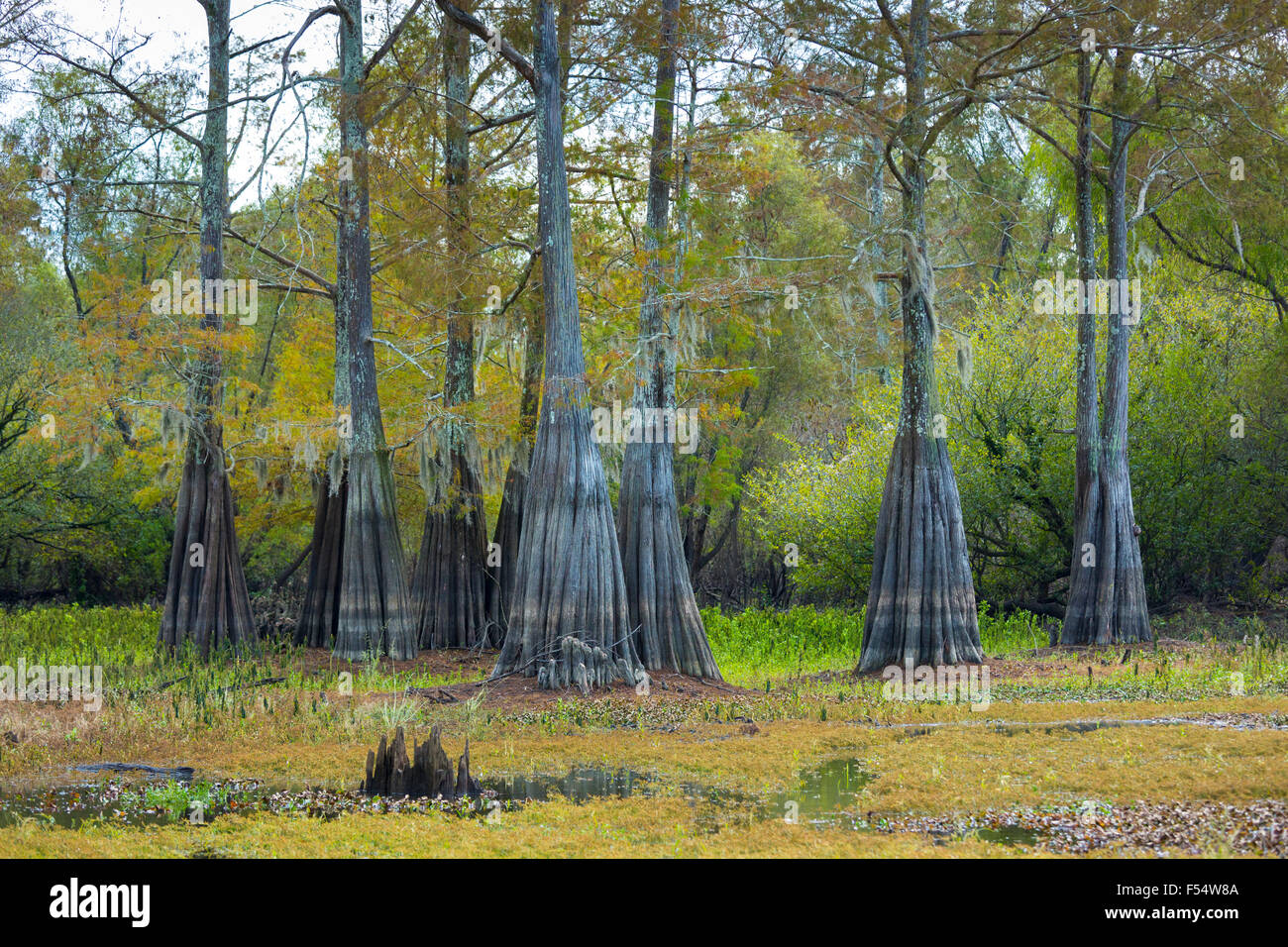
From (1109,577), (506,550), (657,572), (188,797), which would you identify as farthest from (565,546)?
(1109,577)

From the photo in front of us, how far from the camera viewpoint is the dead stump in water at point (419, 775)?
8172mm

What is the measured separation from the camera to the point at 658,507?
14359 millimetres

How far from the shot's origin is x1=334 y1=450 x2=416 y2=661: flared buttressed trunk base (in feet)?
54.6

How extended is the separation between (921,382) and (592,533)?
502cm

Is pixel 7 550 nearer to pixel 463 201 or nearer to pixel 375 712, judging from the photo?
pixel 463 201

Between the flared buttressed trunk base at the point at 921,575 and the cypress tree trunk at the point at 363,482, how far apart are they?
6.81 meters

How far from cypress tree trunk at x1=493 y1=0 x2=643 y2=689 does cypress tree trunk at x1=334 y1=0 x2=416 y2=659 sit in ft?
13.1

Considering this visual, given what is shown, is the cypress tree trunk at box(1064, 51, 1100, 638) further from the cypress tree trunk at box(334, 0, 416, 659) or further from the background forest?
the cypress tree trunk at box(334, 0, 416, 659)

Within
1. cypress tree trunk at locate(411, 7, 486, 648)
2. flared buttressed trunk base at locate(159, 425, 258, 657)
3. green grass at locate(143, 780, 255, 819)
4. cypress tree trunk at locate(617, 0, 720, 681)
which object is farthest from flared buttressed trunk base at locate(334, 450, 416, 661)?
green grass at locate(143, 780, 255, 819)

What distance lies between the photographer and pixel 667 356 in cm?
1486

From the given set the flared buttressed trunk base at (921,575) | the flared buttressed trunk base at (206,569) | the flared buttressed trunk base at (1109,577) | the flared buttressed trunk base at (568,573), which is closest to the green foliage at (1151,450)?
the flared buttressed trunk base at (1109,577)

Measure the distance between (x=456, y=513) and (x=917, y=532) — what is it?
301 inches

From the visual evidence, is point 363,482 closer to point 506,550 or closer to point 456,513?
point 456,513

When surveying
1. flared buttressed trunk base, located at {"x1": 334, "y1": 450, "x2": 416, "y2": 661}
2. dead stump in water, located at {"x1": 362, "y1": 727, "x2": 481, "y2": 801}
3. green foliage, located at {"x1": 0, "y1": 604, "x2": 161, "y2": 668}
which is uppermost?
flared buttressed trunk base, located at {"x1": 334, "y1": 450, "x2": 416, "y2": 661}
